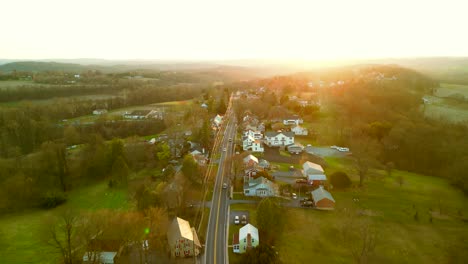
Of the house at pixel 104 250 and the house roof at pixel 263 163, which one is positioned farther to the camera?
the house roof at pixel 263 163

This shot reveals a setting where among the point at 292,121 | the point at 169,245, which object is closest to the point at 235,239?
the point at 169,245

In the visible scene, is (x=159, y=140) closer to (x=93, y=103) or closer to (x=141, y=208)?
(x=141, y=208)

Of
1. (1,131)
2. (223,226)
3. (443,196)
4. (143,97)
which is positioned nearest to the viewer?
(223,226)

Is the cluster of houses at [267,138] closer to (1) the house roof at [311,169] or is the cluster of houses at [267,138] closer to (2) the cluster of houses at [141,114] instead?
(1) the house roof at [311,169]

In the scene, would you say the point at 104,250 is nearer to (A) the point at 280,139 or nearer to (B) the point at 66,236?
(B) the point at 66,236

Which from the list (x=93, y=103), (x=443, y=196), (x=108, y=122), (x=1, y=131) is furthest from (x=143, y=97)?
(x=443, y=196)

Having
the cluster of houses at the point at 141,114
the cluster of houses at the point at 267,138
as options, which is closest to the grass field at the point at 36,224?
the cluster of houses at the point at 267,138
